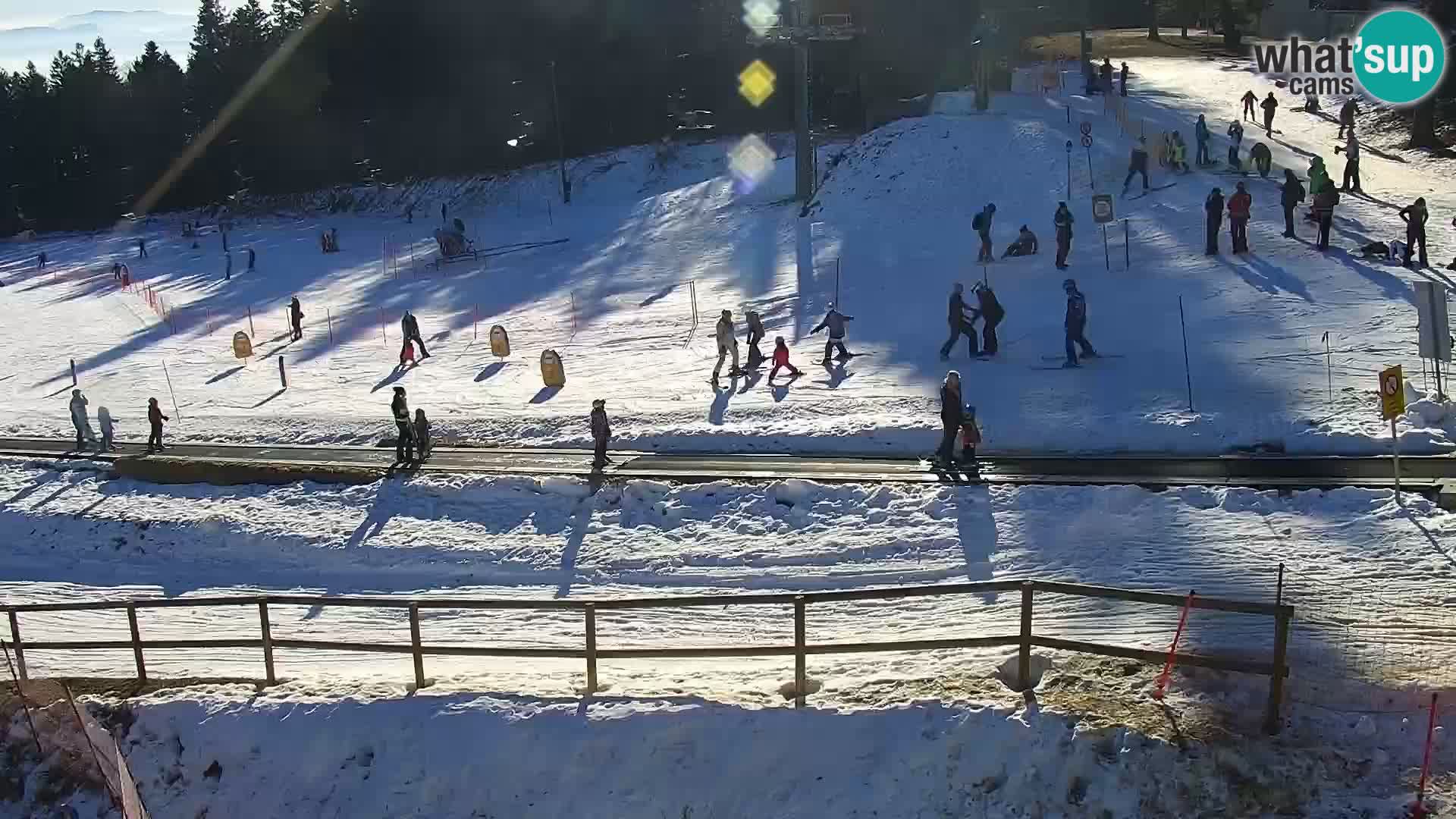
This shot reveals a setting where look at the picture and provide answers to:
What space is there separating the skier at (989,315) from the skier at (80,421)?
17.8m

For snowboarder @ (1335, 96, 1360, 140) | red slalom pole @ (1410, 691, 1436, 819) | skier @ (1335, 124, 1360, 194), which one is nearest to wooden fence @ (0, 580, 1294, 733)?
red slalom pole @ (1410, 691, 1436, 819)

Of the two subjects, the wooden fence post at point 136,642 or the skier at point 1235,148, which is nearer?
the wooden fence post at point 136,642

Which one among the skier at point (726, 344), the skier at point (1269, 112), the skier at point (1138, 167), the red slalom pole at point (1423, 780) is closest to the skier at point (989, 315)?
the skier at point (726, 344)

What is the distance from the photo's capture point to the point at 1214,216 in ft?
87.4

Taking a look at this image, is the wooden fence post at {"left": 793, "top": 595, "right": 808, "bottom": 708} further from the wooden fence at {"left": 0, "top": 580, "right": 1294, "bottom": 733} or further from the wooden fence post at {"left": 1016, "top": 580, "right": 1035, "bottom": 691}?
the wooden fence post at {"left": 1016, "top": 580, "right": 1035, "bottom": 691}

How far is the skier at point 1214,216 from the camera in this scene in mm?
26406

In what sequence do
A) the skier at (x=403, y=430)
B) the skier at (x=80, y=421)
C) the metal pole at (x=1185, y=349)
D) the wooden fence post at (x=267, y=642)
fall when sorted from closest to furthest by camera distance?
1. the wooden fence post at (x=267, y=642)
2. the metal pole at (x=1185, y=349)
3. the skier at (x=403, y=430)
4. the skier at (x=80, y=421)

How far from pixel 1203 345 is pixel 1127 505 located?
7511 millimetres

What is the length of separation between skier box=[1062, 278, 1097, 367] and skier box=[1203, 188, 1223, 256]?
682cm

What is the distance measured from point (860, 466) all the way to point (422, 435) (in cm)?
781

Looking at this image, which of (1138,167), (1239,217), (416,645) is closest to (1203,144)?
(1138,167)

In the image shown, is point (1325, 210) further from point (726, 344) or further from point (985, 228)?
point (726, 344)

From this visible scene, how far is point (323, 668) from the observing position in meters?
13.2

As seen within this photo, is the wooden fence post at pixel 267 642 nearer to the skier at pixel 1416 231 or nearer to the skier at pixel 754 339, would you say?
the skier at pixel 754 339
